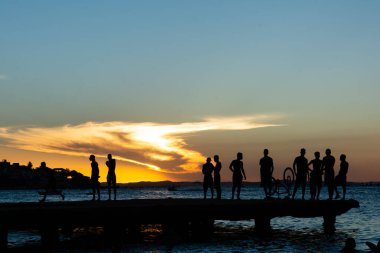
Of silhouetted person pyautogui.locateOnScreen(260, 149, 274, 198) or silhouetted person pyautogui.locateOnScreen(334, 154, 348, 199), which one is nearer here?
silhouetted person pyautogui.locateOnScreen(260, 149, 274, 198)

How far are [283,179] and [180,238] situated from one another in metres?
5.50

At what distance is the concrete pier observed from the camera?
1838 cm

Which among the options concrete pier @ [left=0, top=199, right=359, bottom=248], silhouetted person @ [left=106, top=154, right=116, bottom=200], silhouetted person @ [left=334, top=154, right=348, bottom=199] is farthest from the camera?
silhouetted person @ [left=106, top=154, right=116, bottom=200]

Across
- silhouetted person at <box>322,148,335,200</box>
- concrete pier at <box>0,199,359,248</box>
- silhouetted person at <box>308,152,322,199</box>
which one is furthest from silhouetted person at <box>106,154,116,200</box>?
silhouetted person at <box>322,148,335,200</box>

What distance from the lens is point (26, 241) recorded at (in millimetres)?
26250

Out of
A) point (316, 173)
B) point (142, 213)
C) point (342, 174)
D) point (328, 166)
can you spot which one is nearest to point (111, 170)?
point (142, 213)

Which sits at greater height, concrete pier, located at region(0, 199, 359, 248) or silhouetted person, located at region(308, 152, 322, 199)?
silhouetted person, located at region(308, 152, 322, 199)

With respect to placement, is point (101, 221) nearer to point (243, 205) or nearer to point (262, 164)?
point (243, 205)

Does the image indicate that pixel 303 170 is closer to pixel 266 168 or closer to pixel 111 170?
pixel 266 168

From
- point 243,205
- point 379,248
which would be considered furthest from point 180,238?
point 379,248

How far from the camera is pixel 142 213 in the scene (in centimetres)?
2005

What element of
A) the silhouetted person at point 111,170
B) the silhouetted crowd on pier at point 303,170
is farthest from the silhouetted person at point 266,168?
the silhouetted person at point 111,170

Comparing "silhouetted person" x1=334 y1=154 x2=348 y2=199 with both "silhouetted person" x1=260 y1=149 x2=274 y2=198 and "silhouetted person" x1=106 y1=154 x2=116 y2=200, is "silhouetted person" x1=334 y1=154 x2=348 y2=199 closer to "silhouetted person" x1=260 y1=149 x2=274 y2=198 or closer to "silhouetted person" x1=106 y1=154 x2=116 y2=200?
"silhouetted person" x1=260 y1=149 x2=274 y2=198

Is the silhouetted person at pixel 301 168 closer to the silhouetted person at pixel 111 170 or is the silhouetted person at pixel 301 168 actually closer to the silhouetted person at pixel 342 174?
the silhouetted person at pixel 342 174
